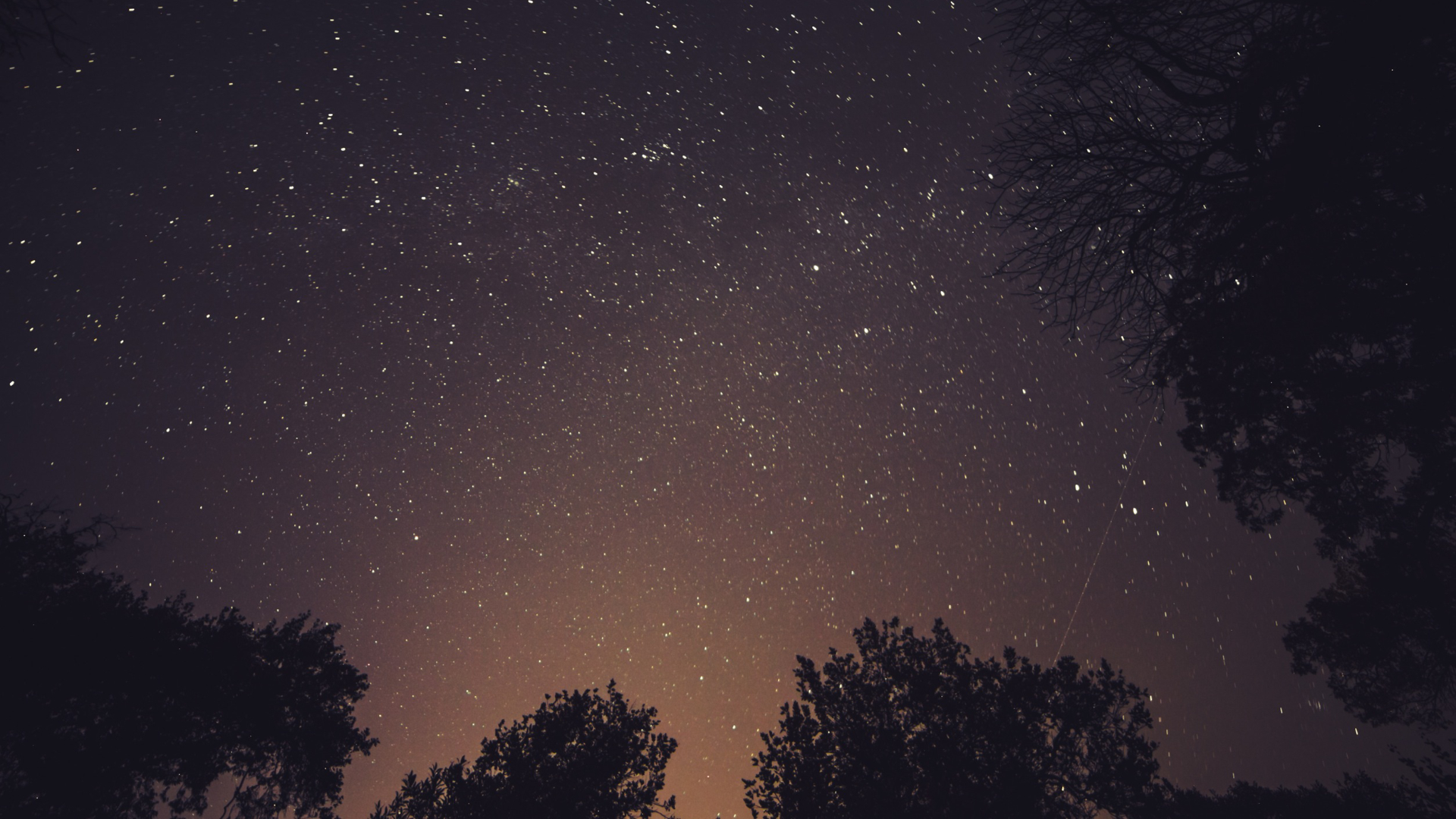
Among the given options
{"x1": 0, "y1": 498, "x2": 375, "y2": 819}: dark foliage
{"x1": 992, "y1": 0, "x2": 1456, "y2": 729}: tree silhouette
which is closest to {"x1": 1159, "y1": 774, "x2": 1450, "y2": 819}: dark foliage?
{"x1": 992, "y1": 0, "x2": 1456, "y2": 729}: tree silhouette

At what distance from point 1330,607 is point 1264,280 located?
567 centimetres

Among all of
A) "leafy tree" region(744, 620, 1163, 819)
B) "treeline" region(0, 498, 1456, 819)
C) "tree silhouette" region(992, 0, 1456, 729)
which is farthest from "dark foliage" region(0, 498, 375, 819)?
"tree silhouette" region(992, 0, 1456, 729)

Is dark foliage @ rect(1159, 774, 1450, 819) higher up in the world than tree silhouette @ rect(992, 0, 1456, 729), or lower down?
lower down

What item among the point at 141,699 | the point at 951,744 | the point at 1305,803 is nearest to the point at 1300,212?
the point at 951,744

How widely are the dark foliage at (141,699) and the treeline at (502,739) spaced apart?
0.02 meters

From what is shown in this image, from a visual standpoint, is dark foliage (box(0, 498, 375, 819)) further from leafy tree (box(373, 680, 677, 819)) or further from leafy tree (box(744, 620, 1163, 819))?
leafy tree (box(744, 620, 1163, 819))

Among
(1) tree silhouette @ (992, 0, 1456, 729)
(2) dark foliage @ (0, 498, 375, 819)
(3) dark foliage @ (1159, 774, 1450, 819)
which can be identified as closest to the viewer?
(1) tree silhouette @ (992, 0, 1456, 729)

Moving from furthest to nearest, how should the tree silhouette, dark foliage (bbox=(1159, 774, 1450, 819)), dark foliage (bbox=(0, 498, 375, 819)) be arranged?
dark foliage (bbox=(1159, 774, 1450, 819)), dark foliage (bbox=(0, 498, 375, 819)), the tree silhouette

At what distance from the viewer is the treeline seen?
7648 millimetres

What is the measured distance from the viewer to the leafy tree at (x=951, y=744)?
Result: 9539mm

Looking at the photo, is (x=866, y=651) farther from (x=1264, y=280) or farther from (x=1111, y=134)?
(x=1111, y=134)

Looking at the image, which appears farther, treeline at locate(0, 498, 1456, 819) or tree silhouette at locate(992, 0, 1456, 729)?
treeline at locate(0, 498, 1456, 819)

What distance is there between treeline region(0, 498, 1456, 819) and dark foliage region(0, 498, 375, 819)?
0.02 m

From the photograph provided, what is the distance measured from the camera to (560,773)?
1227 cm
